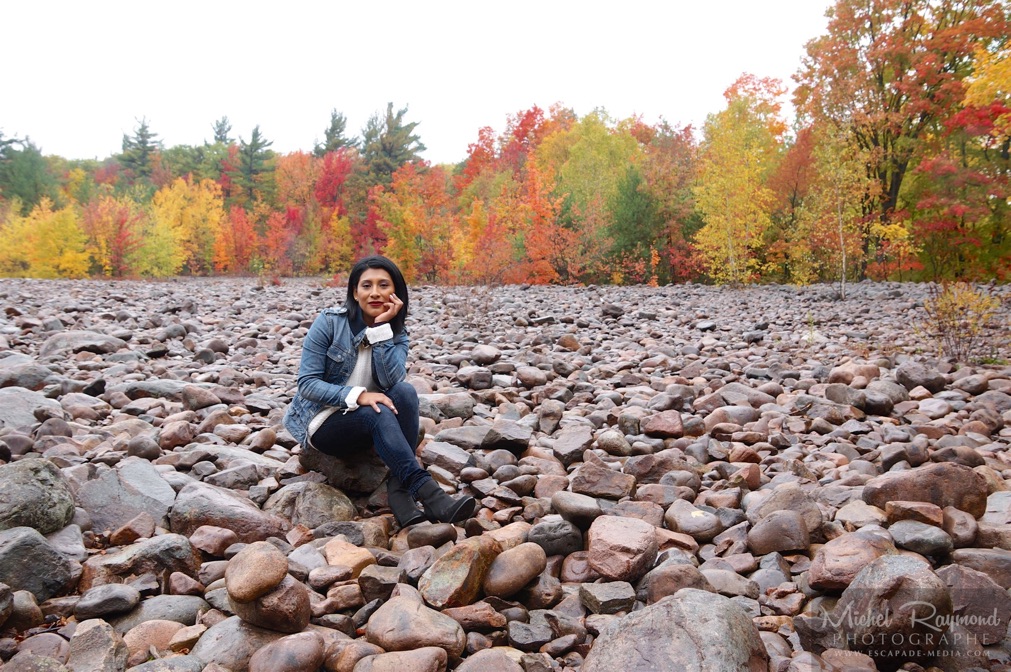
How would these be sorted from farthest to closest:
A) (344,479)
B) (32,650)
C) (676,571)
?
(344,479) < (676,571) < (32,650)

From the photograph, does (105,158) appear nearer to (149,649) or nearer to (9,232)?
(9,232)

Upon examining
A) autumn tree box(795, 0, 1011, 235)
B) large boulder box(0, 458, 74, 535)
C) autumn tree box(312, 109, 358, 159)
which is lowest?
large boulder box(0, 458, 74, 535)

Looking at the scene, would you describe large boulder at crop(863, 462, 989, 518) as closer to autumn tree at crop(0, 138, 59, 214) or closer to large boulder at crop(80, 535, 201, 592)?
large boulder at crop(80, 535, 201, 592)

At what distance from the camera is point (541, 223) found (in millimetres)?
19688

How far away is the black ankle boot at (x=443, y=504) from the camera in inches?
113

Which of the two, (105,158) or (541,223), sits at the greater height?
(105,158)

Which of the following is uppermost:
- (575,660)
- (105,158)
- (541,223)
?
(105,158)

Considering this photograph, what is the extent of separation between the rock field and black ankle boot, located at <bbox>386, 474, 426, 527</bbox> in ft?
0.29

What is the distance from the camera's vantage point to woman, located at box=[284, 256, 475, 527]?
3.09 m

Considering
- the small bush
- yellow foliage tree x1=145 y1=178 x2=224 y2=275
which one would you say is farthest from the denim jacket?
yellow foliage tree x1=145 y1=178 x2=224 y2=275

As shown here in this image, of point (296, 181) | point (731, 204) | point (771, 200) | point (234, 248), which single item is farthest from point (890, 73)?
point (296, 181)

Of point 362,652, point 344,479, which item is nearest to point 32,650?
point 362,652

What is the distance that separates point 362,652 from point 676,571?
3.67 feet

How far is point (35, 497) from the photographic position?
8.01ft
